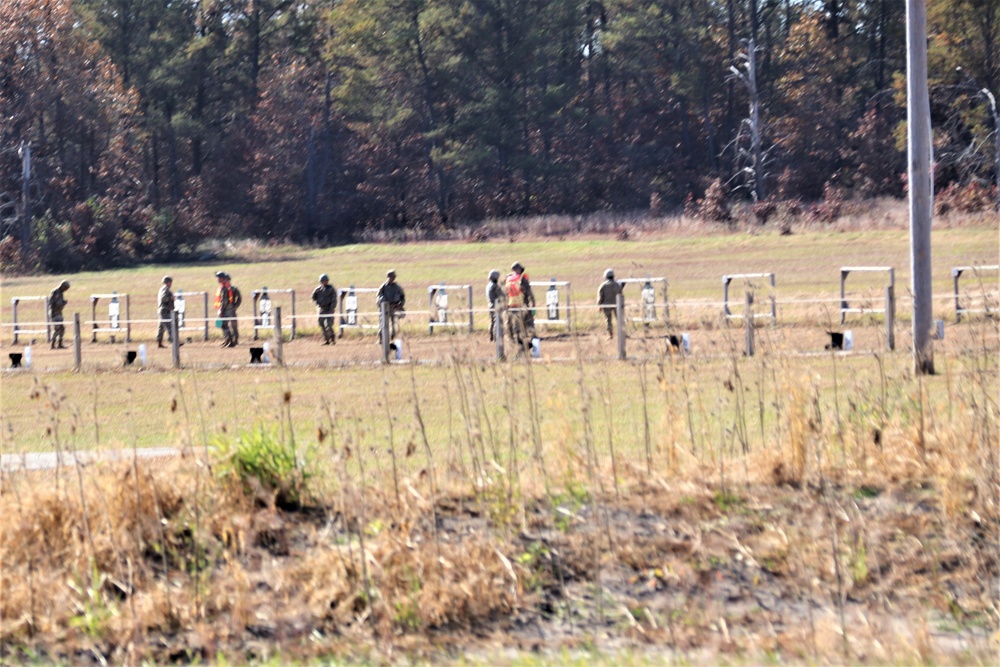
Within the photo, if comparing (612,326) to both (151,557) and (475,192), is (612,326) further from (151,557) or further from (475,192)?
(475,192)

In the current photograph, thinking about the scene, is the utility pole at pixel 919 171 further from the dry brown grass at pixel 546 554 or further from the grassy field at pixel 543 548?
the dry brown grass at pixel 546 554

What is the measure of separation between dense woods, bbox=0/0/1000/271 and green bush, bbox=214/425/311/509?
170 feet

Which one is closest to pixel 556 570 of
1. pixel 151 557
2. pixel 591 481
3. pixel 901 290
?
pixel 591 481

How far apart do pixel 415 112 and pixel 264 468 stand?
200ft

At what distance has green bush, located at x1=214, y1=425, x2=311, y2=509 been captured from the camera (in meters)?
8.33

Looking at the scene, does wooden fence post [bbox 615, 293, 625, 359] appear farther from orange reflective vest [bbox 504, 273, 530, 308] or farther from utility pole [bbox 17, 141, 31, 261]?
utility pole [bbox 17, 141, 31, 261]

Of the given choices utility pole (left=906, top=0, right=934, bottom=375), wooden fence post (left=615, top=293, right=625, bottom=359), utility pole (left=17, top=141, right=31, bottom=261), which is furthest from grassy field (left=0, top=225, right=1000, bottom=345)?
utility pole (left=906, top=0, right=934, bottom=375)

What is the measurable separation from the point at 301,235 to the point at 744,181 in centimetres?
2288

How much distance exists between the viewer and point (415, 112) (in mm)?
68000

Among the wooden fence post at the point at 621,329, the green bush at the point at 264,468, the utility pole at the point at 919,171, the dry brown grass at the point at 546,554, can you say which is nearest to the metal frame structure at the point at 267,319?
the wooden fence post at the point at 621,329

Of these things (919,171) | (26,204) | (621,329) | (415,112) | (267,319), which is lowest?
(267,319)

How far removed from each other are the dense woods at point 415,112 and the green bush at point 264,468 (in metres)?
51.9

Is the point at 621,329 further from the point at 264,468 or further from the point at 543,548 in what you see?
the point at 543,548

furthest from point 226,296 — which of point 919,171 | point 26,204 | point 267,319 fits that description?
point 26,204
